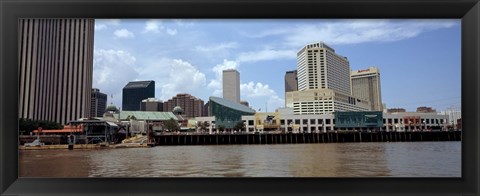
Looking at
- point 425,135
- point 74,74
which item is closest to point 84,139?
point 74,74

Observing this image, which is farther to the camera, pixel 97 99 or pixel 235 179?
pixel 97 99

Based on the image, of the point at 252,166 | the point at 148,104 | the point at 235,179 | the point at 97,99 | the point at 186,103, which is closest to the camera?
the point at 235,179

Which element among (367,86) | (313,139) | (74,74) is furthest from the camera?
(313,139)

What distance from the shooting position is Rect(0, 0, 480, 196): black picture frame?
4.69 ft

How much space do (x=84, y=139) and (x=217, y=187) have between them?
12.5 m

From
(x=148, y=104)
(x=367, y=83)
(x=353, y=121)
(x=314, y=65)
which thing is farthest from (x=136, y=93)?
(x=353, y=121)

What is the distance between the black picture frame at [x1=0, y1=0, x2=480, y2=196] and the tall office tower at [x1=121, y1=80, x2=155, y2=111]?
3.04m

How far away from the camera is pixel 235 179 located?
4.84 ft

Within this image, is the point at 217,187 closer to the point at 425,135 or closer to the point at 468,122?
the point at 468,122

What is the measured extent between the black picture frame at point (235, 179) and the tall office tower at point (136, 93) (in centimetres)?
304

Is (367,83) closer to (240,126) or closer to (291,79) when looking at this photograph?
(291,79)

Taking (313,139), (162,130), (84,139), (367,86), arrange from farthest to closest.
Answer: (313,139) → (162,130) → (84,139) → (367,86)

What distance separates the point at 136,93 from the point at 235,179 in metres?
3.84

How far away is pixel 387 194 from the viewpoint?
146 cm
